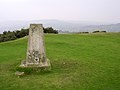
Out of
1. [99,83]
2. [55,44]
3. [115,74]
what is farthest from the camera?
[55,44]

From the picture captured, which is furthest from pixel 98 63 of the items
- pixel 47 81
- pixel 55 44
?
pixel 55 44

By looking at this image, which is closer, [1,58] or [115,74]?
[115,74]

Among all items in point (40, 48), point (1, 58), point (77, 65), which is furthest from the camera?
point (1, 58)

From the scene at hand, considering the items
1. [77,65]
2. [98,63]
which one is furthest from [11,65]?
[98,63]

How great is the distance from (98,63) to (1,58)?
7.84 meters

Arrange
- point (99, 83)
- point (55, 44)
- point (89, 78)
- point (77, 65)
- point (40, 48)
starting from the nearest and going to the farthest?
point (99, 83)
point (89, 78)
point (40, 48)
point (77, 65)
point (55, 44)

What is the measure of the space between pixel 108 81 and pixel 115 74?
4.69 feet

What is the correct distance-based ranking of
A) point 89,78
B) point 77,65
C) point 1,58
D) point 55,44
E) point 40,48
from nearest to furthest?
point 89,78 → point 40,48 → point 77,65 → point 1,58 → point 55,44

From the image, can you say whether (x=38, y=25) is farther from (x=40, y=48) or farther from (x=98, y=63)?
(x=98, y=63)

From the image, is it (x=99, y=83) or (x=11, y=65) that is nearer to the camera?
(x=99, y=83)

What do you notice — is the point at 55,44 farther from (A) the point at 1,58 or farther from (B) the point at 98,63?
Answer: (B) the point at 98,63

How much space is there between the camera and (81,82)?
37.1ft

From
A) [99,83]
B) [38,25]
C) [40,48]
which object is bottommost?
[99,83]

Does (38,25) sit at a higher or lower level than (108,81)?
higher
